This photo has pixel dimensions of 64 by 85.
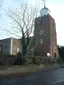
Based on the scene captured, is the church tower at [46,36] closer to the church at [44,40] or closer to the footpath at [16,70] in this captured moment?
the church at [44,40]

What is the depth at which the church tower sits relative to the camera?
58.9 metres

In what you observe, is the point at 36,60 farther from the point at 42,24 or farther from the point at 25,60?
the point at 42,24

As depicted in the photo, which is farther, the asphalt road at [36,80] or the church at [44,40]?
the church at [44,40]

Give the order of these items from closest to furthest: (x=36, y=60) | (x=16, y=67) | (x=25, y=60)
A: (x=16, y=67)
(x=25, y=60)
(x=36, y=60)

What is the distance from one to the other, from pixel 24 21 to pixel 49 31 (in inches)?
837

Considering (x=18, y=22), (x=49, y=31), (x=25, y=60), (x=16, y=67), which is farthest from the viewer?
(x=49, y=31)

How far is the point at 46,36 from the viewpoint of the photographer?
196 ft

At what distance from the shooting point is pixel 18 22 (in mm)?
39375

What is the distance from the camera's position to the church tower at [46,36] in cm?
5888

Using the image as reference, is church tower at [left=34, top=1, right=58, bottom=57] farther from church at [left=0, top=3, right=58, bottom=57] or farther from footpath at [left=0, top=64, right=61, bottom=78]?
footpath at [left=0, top=64, right=61, bottom=78]

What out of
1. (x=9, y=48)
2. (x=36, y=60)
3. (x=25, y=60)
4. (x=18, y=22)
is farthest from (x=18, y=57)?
(x=9, y=48)

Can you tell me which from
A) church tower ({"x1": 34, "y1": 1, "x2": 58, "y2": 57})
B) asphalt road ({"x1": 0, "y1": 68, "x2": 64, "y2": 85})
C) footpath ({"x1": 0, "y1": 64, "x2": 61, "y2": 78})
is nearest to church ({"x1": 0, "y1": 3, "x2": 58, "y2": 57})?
church tower ({"x1": 34, "y1": 1, "x2": 58, "y2": 57})

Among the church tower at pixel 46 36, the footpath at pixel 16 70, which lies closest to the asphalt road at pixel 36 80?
the footpath at pixel 16 70

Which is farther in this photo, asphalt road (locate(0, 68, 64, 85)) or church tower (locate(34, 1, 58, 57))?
church tower (locate(34, 1, 58, 57))
